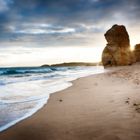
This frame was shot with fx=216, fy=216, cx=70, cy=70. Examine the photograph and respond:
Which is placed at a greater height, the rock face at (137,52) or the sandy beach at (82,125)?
the rock face at (137,52)

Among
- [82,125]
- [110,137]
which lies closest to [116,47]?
[82,125]

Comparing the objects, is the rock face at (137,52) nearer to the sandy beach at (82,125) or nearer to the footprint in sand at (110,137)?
the sandy beach at (82,125)

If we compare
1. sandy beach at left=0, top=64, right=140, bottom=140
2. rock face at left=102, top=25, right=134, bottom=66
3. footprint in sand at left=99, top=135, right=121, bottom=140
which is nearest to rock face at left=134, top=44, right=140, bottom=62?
rock face at left=102, top=25, right=134, bottom=66

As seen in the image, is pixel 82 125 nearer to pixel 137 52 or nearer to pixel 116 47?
pixel 116 47

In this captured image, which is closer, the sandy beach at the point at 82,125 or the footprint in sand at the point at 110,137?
the footprint in sand at the point at 110,137

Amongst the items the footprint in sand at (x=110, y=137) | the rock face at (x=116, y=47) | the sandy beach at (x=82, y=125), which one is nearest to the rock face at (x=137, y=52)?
the rock face at (x=116, y=47)

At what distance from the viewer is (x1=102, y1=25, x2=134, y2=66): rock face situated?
5281cm

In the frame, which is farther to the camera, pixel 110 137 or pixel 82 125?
pixel 82 125

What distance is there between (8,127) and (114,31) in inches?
2038

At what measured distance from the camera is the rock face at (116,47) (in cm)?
5281

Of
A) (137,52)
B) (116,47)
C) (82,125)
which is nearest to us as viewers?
(82,125)

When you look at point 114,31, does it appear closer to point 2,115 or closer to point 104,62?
point 104,62

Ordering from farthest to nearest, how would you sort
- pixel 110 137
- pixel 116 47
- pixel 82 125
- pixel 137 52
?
pixel 137 52
pixel 116 47
pixel 82 125
pixel 110 137

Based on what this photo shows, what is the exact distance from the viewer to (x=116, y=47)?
175 ft
